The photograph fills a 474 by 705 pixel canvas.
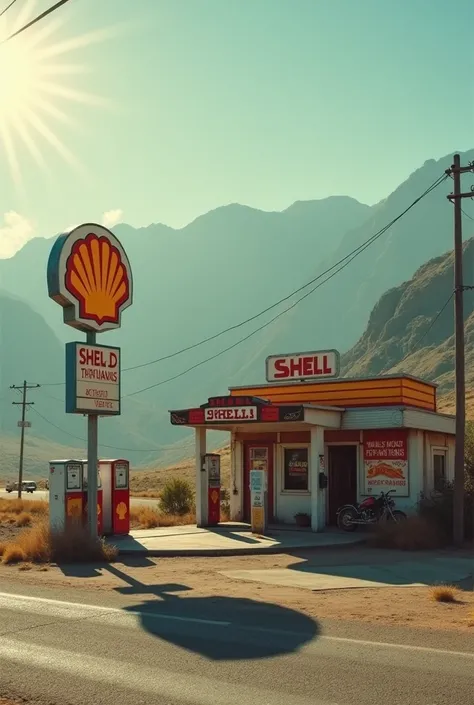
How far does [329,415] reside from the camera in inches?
924

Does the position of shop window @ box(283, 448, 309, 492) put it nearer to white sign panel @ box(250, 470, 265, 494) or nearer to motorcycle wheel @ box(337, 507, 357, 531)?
motorcycle wheel @ box(337, 507, 357, 531)

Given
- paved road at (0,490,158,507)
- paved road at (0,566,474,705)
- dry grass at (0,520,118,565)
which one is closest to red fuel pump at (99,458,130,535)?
dry grass at (0,520,118,565)

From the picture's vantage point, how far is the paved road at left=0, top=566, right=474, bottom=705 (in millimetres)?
6820

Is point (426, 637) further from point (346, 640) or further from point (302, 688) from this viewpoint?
point (302, 688)

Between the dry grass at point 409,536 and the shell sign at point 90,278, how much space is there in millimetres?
8560

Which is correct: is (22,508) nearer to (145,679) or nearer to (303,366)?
(303,366)

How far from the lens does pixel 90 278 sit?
754 inches

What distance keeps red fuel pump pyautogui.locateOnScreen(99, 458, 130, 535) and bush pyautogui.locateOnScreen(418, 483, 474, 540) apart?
8.24 meters

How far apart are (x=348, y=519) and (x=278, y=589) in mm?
9781

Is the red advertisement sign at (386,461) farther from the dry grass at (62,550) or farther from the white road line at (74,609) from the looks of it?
the white road line at (74,609)

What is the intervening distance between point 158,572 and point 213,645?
7043mm

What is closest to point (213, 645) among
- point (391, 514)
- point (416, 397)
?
point (391, 514)

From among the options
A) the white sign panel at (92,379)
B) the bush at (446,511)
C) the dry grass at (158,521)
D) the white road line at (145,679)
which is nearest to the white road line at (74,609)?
the white road line at (145,679)

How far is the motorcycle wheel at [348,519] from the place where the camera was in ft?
74.8
